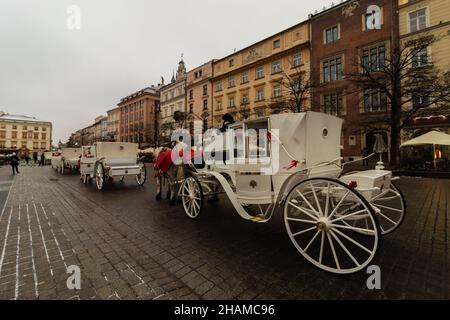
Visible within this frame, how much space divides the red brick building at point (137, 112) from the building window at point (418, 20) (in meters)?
50.8

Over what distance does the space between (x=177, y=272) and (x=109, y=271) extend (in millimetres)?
853

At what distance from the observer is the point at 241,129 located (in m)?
3.85

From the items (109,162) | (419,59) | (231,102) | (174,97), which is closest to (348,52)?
(419,59)

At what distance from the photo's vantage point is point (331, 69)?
24.5 metres

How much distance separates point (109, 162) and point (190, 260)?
25.2 ft

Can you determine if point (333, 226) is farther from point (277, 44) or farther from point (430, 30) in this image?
point (277, 44)

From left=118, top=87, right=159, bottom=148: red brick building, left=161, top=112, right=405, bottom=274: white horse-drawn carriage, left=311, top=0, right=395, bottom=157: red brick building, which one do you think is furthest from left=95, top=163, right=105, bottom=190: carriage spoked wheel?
left=118, top=87, right=159, bottom=148: red brick building

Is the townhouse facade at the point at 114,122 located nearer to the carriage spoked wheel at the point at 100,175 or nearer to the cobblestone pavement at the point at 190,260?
the carriage spoked wheel at the point at 100,175

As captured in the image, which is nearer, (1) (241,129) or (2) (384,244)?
(2) (384,244)

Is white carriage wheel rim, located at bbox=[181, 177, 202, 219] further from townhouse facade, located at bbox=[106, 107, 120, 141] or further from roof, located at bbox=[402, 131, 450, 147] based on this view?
townhouse facade, located at bbox=[106, 107, 120, 141]

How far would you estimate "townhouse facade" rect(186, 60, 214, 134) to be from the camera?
130ft

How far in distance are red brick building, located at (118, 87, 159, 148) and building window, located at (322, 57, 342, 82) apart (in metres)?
42.9

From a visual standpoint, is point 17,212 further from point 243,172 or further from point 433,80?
point 433,80
